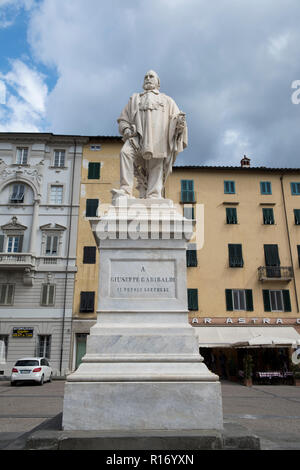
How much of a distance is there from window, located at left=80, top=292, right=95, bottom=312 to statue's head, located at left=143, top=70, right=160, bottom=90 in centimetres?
2157

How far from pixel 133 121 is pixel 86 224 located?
74.0ft

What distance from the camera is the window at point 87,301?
26047 millimetres

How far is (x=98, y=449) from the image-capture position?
3305mm

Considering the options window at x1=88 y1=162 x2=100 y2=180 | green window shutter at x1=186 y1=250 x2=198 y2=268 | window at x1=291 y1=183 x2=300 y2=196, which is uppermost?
window at x1=88 y1=162 x2=100 y2=180

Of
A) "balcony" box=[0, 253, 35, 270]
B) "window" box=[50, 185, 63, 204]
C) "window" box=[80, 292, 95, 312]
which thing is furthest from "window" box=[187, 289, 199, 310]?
"window" box=[50, 185, 63, 204]

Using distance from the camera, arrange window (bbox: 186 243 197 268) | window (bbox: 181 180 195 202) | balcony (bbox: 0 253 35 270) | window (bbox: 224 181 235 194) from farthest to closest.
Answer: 1. window (bbox: 224 181 235 194)
2. window (bbox: 181 180 195 202)
3. window (bbox: 186 243 197 268)
4. balcony (bbox: 0 253 35 270)

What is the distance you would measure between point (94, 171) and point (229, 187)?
10960mm

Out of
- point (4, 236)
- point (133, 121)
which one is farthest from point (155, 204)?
point (4, 236)

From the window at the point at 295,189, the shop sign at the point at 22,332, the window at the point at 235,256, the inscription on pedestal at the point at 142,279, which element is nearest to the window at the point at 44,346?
the shop sign at the point at 22,332

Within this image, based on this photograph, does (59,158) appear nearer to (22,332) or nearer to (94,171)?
(94,171)

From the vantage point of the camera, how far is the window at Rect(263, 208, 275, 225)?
2916 cm

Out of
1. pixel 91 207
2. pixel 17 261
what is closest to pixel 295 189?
pixel 91 207

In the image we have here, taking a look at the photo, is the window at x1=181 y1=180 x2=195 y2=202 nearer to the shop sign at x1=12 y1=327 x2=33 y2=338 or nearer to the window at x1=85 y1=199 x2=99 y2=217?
the window at x1=85 y1=199 x2=99 y2=217
